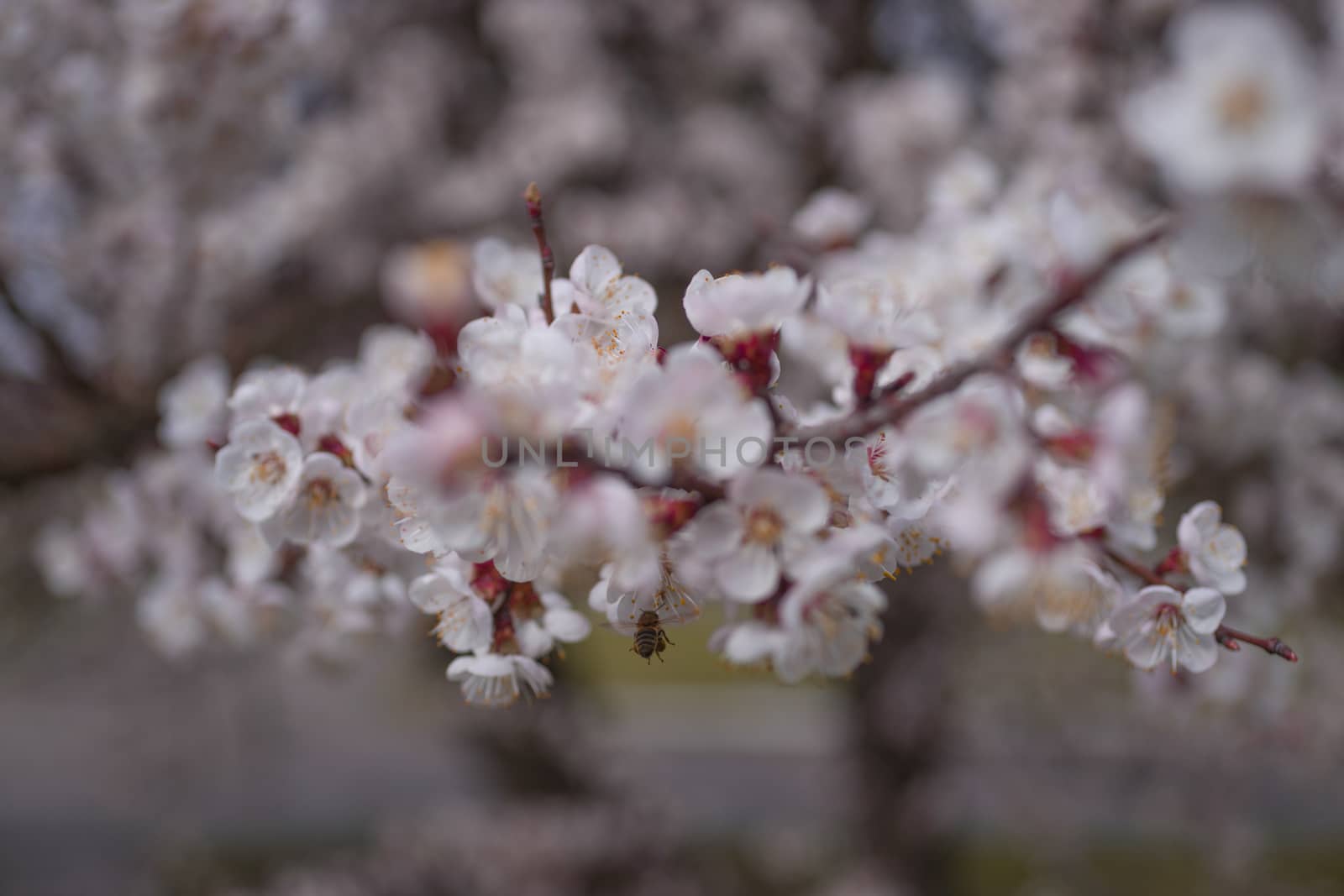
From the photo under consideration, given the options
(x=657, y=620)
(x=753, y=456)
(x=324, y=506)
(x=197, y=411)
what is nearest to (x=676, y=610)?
(x=657, y=620)

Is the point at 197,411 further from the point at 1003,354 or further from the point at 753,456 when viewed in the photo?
the point at 1003,354

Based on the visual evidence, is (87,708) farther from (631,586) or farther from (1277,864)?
(631,586)

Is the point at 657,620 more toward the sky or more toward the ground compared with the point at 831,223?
more toward the ground

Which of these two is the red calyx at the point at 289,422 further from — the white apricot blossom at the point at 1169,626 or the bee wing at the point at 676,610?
the white apricot blossom at the point at 1169,626

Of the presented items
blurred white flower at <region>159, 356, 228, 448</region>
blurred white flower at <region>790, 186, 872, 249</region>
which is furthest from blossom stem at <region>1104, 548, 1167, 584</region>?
blurred white flower at <region>159, 356, 228, 448</region>

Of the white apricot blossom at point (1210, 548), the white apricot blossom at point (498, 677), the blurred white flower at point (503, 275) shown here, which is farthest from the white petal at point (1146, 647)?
the blurred white flower at point (503, 275)

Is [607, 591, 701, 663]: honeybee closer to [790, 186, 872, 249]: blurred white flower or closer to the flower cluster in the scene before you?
the flower cluster

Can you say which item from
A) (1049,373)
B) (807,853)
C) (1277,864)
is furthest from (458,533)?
(1277,864)
